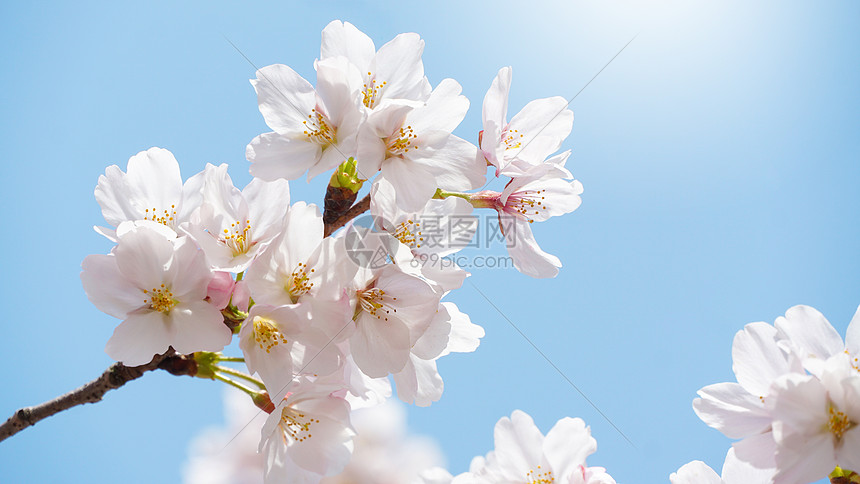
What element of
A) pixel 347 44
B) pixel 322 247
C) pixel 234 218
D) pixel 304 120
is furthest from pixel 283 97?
pixel 322 247

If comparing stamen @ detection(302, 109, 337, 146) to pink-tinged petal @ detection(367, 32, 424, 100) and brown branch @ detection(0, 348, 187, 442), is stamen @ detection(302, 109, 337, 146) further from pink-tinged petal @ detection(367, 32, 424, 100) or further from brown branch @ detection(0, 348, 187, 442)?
brown branch @ detection(0, 348, 187, 442)

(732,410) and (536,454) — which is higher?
(536,454)

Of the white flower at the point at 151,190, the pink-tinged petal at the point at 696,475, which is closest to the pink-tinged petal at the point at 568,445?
the pink-tinged petal at the point at 696,475

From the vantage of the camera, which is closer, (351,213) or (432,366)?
(351,213)

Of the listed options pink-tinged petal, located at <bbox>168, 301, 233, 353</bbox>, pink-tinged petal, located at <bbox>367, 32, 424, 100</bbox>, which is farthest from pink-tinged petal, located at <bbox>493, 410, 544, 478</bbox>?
pink-tinged petal, located at <bbox>367, 32, 424, 100</bbox>

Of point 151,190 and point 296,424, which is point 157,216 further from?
point 296,424

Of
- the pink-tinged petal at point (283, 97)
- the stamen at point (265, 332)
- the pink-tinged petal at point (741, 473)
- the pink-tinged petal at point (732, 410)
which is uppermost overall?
the pink-tinged petal at point (283, 97)

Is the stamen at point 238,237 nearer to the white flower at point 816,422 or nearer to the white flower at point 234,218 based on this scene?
the white flower at point 234,218

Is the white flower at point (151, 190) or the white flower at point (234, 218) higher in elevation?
the white flower at point (151, 190)
